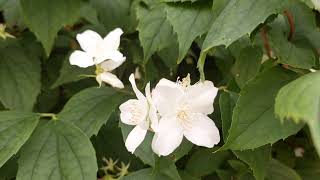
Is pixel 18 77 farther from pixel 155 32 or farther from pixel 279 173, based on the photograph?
pixel 279 173

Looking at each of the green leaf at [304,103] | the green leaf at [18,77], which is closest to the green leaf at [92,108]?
the green leaf at [18,77]

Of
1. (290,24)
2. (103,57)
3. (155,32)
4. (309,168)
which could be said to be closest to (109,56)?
(103,57)

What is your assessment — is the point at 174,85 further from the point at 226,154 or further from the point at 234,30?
the point at 226,154

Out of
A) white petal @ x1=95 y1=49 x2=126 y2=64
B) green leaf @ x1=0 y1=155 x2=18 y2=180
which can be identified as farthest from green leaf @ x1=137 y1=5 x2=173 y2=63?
green leaf @ x1=0 y1=155 x2=18 y2=180

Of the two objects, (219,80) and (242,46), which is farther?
(219,80)

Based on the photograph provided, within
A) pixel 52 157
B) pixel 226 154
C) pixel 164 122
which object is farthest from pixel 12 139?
pixel 226 154
